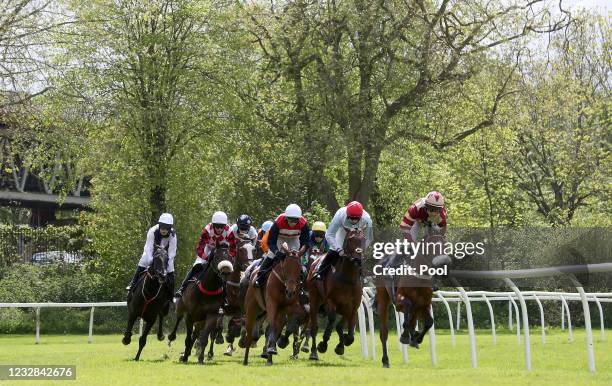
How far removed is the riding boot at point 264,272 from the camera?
49.1 feet

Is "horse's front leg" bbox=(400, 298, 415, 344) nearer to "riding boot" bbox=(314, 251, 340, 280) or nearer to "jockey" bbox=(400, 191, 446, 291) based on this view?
"jockey" bbox=(400, 191, 446, 291)

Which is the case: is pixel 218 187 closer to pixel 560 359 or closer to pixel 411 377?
pixel 560 359

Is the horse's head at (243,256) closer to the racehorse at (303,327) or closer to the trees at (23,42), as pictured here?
the racehorse at (303,327)

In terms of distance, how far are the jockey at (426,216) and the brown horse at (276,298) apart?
1504 millimetres

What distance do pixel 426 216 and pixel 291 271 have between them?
6.01 ft

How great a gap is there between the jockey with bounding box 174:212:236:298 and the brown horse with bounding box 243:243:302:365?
0.94m

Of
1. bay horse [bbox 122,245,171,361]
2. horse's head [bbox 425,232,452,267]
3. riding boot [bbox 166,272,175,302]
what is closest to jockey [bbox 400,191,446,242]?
horse's head [bbox 425,232,452,267]

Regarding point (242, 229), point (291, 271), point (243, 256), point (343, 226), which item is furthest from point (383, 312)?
point (242, 229)

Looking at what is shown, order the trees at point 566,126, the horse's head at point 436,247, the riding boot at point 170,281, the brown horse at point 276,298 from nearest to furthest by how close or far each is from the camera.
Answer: the horse's head at point 436,247 < the brown horse at point 276,298 < the riding boot at point 170,281 < the trees at point 566,126

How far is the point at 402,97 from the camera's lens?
2975 cm

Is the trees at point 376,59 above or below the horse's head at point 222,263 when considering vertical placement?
above

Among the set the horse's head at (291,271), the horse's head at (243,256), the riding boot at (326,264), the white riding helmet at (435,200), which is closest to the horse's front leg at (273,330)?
the horse's head at (291,271)

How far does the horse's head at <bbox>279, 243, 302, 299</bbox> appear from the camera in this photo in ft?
46.0

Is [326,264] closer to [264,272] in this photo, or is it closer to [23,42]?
[264,272]
